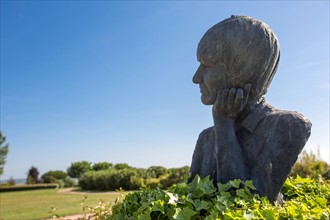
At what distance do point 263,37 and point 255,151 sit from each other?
936mm

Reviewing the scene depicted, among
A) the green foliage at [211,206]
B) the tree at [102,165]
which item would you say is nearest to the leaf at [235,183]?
the green foliage at [211,206]

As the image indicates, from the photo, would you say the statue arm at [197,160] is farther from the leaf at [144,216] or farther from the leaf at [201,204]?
the leaf at [144,216]

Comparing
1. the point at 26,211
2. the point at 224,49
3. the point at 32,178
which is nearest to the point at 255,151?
the point at 224,49

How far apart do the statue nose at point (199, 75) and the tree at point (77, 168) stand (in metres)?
39.9

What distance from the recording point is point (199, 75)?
2.82m

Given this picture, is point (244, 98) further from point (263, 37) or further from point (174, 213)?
point (174, 213)

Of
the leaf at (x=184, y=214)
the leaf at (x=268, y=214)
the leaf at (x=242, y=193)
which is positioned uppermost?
the leaf at (x=242, y=193)

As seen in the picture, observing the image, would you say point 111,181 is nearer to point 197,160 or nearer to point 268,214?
point 197,160

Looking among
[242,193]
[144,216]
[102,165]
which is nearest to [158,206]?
[144,216]

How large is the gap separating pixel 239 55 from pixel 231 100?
374 millimetres

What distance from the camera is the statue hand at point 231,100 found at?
98.3 inches

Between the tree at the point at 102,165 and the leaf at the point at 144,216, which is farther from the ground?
the tree at the point at 102,165

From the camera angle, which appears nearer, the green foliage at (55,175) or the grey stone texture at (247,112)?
the grey stone texture at (247,112)

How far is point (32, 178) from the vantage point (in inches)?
1512
